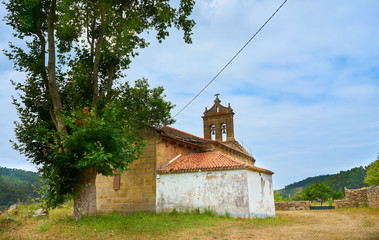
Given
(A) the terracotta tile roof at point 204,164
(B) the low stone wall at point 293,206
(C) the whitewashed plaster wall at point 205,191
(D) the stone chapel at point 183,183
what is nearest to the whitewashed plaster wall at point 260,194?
(D) the stone chapel at point 183,183

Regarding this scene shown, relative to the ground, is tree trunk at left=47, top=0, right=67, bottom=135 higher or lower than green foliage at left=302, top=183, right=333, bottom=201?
higher

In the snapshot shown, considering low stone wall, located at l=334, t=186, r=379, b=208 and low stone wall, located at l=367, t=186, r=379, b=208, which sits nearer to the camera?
low stone wall, located at l=367, t=186, r=379, b=208

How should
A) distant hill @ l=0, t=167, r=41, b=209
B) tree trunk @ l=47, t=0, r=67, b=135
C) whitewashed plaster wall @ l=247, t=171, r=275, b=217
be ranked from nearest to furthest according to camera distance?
1. tree trunk @ l=47, t=0, r=67, b=135
2. whitewashed plaster wall @ l=247, t=171, r=275, b=217
3. distant hill @ l=0, t=167, r=41, b=209

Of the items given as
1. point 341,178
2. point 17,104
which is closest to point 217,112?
point 17,104

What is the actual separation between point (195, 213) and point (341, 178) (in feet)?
232

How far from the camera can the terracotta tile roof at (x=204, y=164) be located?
1407 centimetres

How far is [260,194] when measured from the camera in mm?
14805

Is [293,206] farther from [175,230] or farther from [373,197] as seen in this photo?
[175,230]

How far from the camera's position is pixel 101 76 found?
→ 14.5m

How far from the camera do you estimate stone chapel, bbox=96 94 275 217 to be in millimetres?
13648

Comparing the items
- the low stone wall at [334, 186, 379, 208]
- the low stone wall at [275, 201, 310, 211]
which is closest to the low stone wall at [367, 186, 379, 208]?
the low stone wall at [334, 186, 379, 208]

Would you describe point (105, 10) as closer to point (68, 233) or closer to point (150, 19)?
point (150, 19)

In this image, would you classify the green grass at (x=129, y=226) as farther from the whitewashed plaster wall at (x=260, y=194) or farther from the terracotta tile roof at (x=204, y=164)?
the terracotta tile roof at (x=204, y=164)

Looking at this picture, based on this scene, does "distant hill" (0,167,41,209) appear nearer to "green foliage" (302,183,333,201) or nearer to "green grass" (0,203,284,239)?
"green grass" (0,203,284,239)
